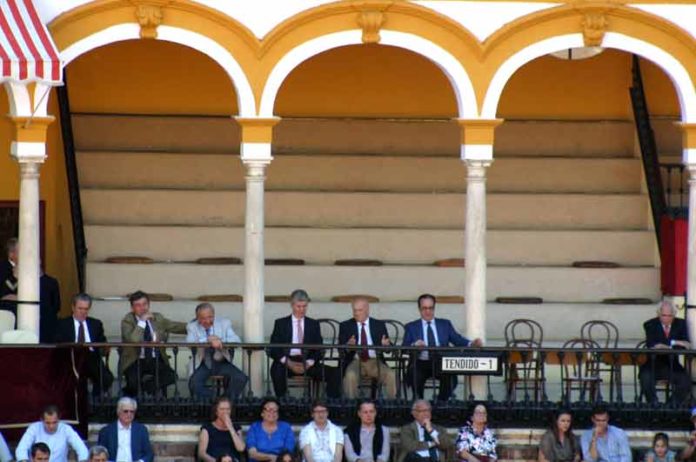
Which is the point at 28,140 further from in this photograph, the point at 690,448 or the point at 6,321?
the point at 690,448

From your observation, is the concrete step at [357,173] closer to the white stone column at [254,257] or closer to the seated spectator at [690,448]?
the white stone column at [254,257]

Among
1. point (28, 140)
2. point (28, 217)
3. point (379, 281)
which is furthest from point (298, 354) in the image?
point (28, 140)

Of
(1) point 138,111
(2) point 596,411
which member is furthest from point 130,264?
(2) point 596,411

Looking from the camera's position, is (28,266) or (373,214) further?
(373,214)

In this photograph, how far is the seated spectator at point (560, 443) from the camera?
22266 millimetres

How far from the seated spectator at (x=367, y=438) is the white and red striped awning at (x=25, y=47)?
429 centimetres

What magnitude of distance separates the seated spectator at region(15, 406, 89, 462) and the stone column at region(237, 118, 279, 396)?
2171 mm

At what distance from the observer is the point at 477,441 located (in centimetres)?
2228

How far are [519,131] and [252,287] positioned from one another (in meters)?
5.53

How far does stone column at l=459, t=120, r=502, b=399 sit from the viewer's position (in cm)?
2314

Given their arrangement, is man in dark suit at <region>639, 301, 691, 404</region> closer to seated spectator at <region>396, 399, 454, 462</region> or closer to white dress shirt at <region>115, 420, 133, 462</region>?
seated spectator at <region>396, 399, 454, 462</region>

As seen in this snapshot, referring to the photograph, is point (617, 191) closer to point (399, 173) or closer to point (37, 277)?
point (399, 173)

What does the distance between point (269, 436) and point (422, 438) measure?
1.47 metres

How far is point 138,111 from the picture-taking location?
1069 inches
